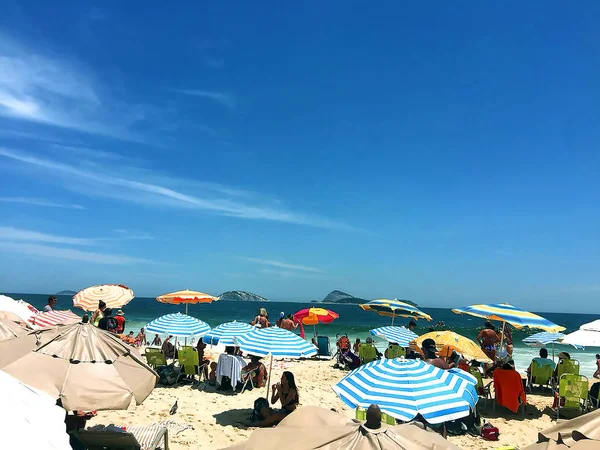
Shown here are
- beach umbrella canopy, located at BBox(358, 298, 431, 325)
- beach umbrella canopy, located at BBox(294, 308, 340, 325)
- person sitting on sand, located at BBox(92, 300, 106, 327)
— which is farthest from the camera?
beach umbrella canopy, located at BBox(294, 308, 340, 325)

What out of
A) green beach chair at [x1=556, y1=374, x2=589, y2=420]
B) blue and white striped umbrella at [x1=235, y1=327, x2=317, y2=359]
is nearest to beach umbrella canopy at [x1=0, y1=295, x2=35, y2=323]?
blue and white striped umbrella at [x1=235, y1=327, x2=317, y2=359]

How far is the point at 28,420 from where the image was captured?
237 centimetres

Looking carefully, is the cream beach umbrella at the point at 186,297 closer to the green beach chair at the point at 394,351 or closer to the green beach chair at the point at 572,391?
the green beach chair at the point at 394,351

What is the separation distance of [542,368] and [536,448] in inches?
356

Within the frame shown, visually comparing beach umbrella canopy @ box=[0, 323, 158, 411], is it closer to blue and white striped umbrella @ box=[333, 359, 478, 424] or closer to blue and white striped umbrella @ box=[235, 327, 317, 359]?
blue and white striped umbrella @ box=[333, 359, 478, 424]

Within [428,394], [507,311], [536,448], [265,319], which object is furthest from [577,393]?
[265,319]

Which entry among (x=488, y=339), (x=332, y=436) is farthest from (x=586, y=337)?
(x=332, y=436)

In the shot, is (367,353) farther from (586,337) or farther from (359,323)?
(359,323)

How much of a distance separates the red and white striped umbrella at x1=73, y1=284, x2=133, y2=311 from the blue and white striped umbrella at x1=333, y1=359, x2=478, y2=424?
8.77m

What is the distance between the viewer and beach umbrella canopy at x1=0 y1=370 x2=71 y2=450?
2.20 metres

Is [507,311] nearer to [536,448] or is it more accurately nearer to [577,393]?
[577,393]

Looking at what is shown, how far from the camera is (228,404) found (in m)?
8.85

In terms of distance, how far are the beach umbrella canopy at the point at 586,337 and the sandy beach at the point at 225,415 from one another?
5.35ft

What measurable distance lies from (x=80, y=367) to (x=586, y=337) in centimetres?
1003
